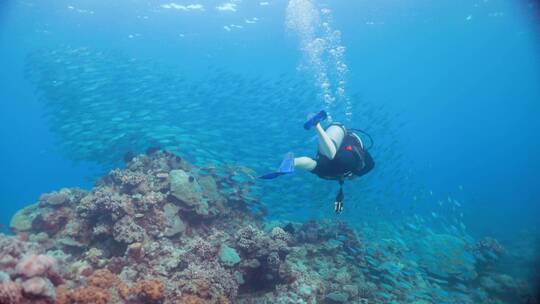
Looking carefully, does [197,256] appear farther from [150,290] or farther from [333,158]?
[333,158]

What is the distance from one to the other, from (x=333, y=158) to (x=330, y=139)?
0.45m

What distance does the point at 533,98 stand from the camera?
123 m

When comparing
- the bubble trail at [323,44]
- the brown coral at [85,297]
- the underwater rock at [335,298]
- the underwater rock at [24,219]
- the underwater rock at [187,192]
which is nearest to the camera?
the brown coral at [85,297]

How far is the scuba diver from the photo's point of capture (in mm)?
7055

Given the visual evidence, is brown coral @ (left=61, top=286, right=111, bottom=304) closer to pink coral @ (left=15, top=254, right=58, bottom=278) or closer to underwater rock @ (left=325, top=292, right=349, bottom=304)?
pink coral @ (left=15, top=254, right=58, bottom=278)

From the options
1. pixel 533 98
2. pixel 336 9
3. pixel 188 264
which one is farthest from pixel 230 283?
pixel 533 98

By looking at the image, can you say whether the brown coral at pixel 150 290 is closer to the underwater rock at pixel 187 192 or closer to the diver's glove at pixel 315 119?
the diver's glove at pixel 315 119

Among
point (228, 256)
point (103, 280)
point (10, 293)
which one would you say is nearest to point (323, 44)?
point (228, 256)

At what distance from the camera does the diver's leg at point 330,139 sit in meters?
7.00

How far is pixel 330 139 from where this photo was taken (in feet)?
23.8

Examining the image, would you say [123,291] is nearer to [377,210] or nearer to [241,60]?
[377,210]

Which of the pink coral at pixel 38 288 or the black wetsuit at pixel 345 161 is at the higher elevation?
the black wetsuit at pixel 345 161

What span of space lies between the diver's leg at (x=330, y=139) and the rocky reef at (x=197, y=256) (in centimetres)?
310

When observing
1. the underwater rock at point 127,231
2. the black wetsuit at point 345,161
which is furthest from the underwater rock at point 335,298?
the underwater rock at point 127,231
